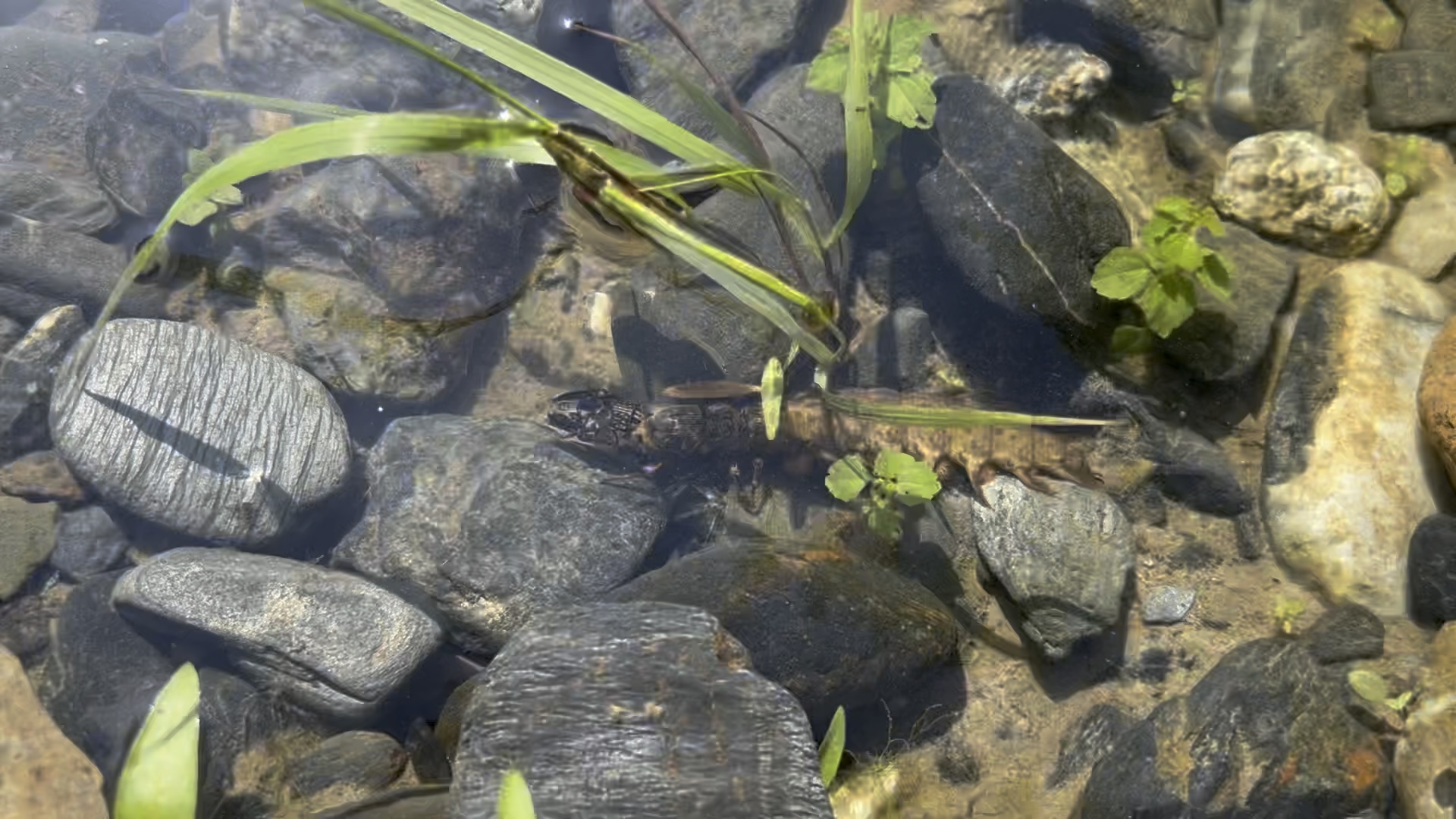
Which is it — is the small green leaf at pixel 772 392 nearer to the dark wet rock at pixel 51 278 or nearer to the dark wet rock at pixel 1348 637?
the dark wet rock at pixel 1348 637

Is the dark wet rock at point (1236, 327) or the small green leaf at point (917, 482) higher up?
the dark wet rock at point (1236, 327)

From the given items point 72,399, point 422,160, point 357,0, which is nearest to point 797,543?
point 422,160

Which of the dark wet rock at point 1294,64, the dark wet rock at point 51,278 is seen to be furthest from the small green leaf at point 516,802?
the dark wet rock at point 1294,64

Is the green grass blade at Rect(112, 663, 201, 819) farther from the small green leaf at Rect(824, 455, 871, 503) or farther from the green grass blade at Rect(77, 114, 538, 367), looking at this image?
the small green leaf at Rect(824, 455, 871, 503)

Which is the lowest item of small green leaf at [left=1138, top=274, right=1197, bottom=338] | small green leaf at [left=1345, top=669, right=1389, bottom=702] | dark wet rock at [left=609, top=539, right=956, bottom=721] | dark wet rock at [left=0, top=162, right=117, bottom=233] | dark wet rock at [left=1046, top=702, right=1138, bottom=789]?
dark wet rock at [left=1046, top=702, right=1138, bottom=789]

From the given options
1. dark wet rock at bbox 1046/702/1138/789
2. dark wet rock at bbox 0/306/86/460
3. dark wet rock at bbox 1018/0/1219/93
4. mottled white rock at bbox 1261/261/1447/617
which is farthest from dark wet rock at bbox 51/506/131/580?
mottled white rock at bbox 1261/261/1447/617

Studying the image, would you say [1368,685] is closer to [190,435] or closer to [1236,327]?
[1236,327]
